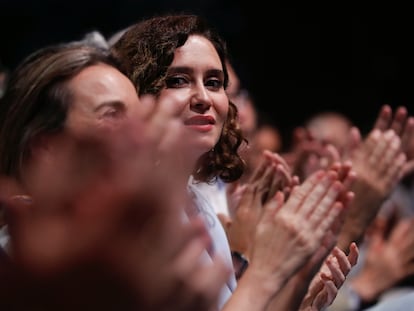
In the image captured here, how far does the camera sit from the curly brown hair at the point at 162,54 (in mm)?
1494

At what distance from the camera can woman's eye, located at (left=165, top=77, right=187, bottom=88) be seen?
149 cm

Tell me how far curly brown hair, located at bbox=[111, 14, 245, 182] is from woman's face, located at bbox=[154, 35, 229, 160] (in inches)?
0.7

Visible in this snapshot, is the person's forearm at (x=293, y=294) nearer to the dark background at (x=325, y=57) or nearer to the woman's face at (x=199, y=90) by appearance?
the woman's face at (x=199, y=90)

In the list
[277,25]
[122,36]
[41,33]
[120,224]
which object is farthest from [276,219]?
[277,25]

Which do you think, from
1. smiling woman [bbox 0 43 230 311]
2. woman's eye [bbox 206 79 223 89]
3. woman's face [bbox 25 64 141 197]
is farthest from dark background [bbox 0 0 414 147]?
smiling woman [bbox 0 43 230 311]

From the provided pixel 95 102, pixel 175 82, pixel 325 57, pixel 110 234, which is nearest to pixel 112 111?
pixel 95 102

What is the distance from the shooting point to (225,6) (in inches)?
169

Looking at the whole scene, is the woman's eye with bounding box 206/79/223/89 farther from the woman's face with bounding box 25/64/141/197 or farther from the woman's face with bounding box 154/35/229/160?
the woman's face with bounding box 25/64/141/197

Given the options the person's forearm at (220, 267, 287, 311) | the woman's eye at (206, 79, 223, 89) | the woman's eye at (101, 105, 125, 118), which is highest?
the woman's eye at (101, 105, 125, 118)

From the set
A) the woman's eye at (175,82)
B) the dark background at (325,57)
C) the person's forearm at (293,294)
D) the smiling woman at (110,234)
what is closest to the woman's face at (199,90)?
the woman's eye at (175,82)

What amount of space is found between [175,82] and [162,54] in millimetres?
55

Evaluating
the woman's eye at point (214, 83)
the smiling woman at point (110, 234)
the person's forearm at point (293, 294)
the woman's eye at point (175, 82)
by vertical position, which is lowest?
the person's forearm at point (293, 294)

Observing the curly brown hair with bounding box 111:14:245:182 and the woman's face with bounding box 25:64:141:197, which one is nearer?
the woman's face with bounding box 25:64:141:197

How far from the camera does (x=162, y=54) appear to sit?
149cm
